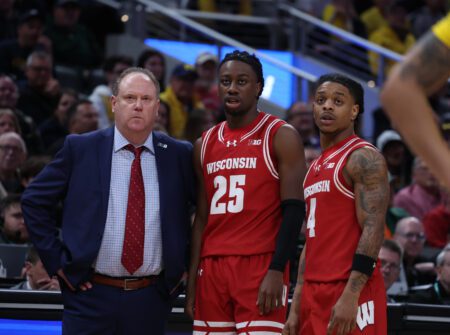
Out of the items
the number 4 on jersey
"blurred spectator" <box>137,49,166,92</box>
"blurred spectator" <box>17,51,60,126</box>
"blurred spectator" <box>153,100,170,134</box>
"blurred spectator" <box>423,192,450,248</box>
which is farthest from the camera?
"blurred spectator" <box>137,49,166,92</box>

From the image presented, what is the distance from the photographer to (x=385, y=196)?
4.94 meters

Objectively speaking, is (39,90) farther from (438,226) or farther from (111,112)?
(438,226)

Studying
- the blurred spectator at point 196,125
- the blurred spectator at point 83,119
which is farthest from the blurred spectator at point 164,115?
the blurred spectator at point 83,119

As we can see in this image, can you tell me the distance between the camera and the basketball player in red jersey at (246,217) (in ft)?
16.9

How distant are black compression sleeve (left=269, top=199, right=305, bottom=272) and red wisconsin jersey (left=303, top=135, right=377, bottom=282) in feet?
0.36

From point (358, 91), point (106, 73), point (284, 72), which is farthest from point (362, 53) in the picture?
point (358, 91)

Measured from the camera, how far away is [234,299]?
5160mm

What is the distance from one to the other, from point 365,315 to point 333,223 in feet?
1.50

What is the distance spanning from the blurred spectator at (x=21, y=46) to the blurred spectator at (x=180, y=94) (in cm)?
141

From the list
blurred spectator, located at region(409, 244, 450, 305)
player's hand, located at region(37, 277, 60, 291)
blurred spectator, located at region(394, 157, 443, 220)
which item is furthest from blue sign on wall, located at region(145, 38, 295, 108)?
player's hand, located at region(37, 277, 60, 291)

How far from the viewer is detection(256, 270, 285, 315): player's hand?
509 centimetres

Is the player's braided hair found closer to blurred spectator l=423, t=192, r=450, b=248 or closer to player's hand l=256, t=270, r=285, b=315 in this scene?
player's hand l=256, t=270, r=285, b=315

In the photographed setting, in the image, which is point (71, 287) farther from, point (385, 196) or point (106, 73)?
point (106, 73)

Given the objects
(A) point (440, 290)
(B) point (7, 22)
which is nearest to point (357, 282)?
(A) point (440, 290)
